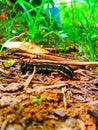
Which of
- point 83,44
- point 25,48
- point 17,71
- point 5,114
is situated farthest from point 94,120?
point 83,44

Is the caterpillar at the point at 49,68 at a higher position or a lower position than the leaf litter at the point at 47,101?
higher

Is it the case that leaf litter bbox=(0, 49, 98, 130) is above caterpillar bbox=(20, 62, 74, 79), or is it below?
below

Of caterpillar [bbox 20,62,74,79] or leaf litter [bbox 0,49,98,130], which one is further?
caterpillar [bbox 20,62,74,79]

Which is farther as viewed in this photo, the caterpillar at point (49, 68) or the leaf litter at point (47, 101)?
the caterpillar at point (49, 68)

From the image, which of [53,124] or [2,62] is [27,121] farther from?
[2,62]

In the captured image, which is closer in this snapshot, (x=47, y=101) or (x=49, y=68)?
(x=47, y=101)
